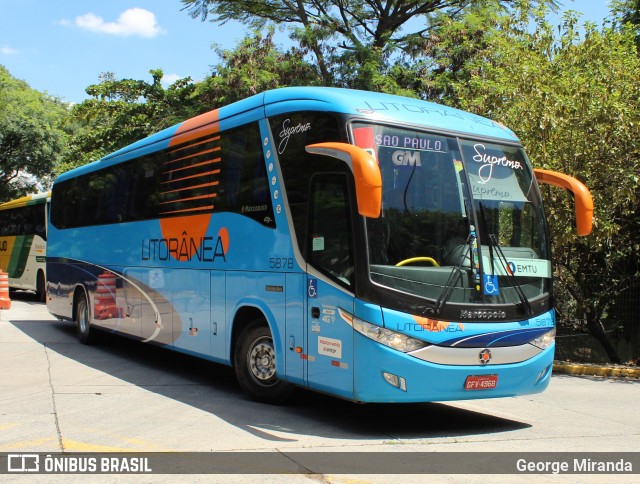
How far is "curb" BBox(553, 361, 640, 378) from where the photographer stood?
12945mm

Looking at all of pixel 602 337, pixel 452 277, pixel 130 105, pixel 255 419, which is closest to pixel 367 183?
pixel 452 277

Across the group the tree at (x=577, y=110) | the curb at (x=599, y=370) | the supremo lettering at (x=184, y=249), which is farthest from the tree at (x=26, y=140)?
the curb at (x=599, y=370)

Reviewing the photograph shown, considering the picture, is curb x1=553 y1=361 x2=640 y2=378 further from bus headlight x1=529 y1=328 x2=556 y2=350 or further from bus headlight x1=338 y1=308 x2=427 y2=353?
bus headlight x1=338 y1=308 x2=427 y2=353

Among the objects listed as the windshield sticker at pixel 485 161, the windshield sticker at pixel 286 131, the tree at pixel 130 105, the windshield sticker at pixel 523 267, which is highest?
the tree at pixel 130 105

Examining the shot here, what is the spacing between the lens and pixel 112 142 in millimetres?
27625

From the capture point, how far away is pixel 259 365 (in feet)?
28.4

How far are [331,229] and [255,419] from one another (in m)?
2.25

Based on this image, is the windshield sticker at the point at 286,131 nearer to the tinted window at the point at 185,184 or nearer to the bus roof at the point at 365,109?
the bus roof at the point at 365,109

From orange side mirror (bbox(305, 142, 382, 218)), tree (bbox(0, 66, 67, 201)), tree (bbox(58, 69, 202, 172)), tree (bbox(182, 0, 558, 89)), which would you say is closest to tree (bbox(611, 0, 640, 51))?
tree (bbox(182, 0, 558, 89))

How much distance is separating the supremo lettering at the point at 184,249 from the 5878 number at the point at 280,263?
124 centimetres

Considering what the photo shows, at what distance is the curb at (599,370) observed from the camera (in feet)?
42.5

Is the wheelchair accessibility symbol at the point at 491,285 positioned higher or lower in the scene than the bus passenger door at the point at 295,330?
higher

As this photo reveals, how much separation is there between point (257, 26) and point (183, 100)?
3.70 meters

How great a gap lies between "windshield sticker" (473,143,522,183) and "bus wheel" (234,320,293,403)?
3.02 meters
